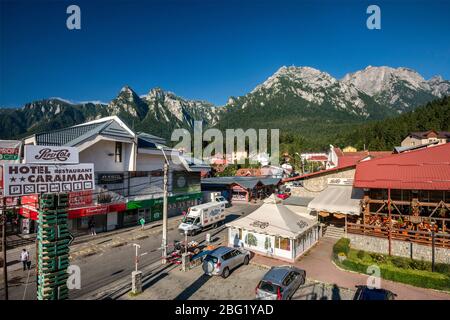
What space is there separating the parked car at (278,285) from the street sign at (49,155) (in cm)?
1064

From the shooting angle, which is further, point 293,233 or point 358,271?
point 293,233

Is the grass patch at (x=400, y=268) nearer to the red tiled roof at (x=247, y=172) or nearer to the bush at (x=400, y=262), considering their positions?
the bush at (x=400, y=262)

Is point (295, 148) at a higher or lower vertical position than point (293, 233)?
higher

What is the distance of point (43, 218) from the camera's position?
10078mm

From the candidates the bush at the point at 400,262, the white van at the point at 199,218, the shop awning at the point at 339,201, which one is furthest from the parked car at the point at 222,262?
the bush at the point at 400,262

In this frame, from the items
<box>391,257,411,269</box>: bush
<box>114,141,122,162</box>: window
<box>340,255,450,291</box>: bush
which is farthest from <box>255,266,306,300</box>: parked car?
<box>114,141,122,162</box>: window

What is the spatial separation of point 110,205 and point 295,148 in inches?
4019

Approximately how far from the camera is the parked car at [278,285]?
42.4 ft

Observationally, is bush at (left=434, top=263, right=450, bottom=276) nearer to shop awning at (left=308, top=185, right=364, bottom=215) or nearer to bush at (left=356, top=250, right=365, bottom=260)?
bush at (left=356, top=250, right=365, bottom=260)

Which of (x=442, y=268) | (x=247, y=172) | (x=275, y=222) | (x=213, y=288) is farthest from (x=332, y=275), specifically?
(x=247, y=172)

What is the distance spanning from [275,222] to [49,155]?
15.8m
